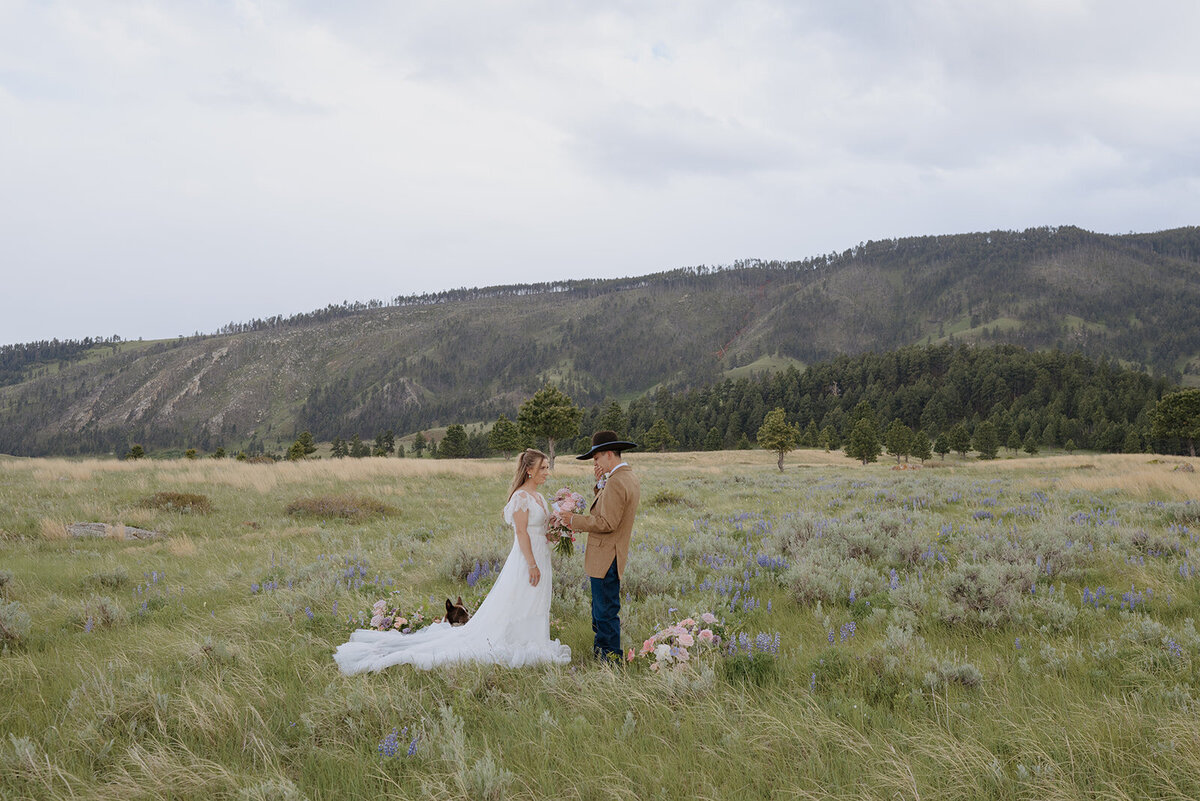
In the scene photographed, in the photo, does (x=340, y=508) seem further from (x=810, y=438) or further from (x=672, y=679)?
(x=810, y=438)

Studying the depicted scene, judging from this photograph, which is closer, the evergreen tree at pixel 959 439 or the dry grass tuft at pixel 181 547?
the dry grass tuft at pixel 181 547

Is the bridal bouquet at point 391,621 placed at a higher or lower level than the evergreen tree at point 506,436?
higher

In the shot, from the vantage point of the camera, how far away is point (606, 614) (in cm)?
509

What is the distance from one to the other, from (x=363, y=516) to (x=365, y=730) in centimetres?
1136

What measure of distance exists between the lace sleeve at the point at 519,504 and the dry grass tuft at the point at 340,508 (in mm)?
10076

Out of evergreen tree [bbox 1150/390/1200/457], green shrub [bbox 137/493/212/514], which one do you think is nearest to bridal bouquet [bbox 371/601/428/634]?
green shrub [bbox 137/493/212/514]

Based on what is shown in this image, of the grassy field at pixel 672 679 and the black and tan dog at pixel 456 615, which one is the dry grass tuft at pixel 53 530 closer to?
the grassy field at pixel 672 679

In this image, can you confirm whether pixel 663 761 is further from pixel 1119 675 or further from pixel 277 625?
pixel 277 625

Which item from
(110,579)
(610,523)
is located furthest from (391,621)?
(110,579)

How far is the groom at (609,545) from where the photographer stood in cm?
508

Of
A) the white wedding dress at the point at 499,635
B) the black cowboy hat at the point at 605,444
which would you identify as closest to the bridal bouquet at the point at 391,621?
the white wedding dress at the point at 499,635

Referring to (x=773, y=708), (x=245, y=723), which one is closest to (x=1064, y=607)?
(x=773, y=708)

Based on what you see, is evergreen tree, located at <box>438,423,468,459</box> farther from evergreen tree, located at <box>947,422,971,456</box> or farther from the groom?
the groom

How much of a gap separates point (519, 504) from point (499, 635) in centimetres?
124
